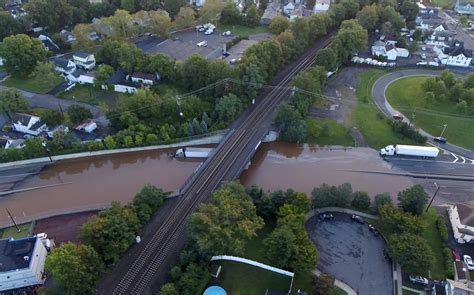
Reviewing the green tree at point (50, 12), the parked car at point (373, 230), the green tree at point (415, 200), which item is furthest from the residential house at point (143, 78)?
the green tree at point (415, 200)

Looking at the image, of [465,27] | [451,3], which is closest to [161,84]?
[465,27]

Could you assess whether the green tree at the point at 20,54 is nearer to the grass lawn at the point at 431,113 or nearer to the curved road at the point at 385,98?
the curved road at the point at 385,98

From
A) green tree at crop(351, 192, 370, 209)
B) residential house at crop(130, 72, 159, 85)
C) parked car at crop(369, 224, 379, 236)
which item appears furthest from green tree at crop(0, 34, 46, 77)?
parked car at crop(369, 224, 379, 236)

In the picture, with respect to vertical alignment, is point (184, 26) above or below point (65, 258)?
above

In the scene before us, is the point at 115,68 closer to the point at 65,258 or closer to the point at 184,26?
the point at 184,26

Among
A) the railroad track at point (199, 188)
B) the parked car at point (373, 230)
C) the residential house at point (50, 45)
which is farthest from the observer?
the residential house at point (50, 45)

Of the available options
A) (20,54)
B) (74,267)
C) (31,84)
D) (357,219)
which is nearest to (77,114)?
(31,84)

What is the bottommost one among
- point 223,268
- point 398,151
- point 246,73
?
point 223,268
